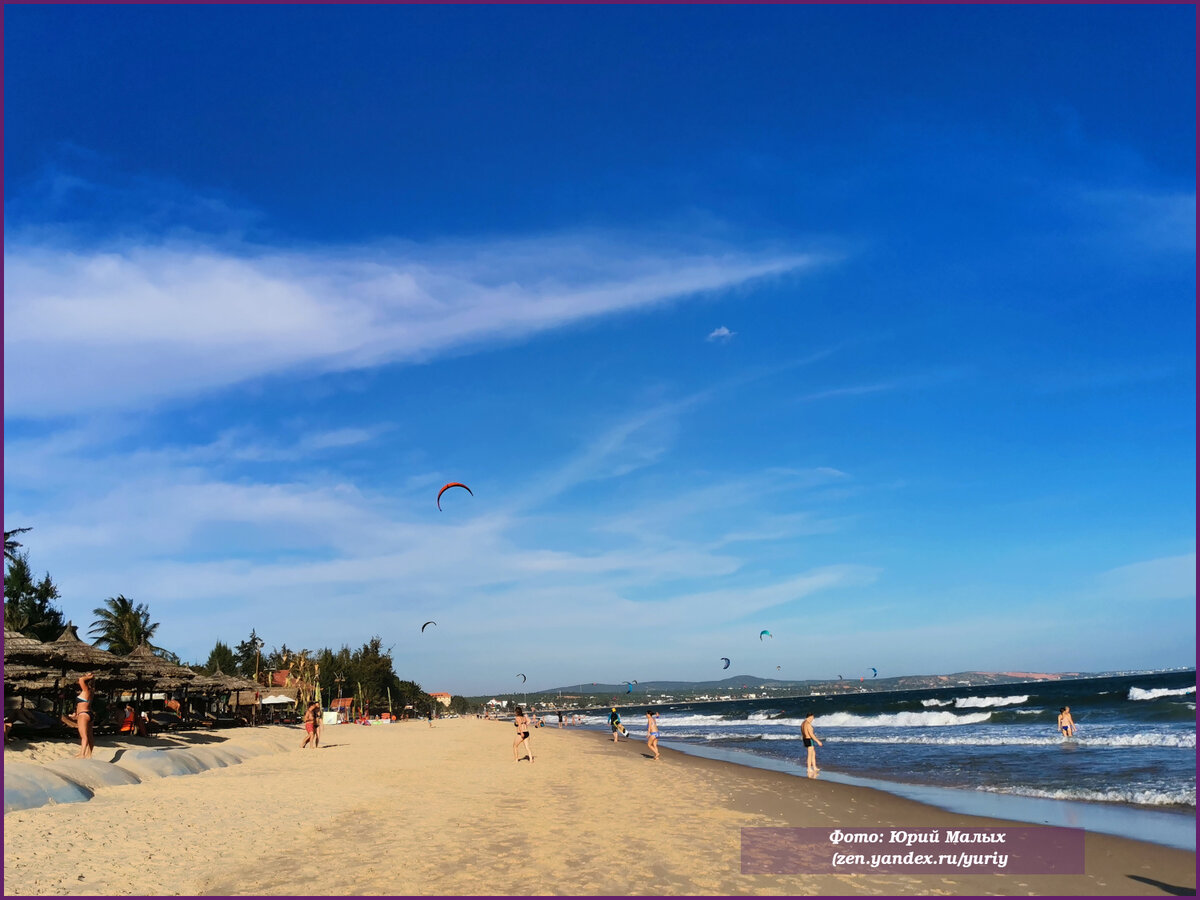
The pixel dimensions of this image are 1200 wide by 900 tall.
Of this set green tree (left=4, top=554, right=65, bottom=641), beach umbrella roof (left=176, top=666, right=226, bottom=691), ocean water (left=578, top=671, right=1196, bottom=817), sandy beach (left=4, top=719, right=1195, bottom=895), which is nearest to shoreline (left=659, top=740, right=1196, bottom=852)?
ocean water (left=578, top=671, right=1196, bottom=817)

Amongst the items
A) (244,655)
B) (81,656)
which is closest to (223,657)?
(244,655)

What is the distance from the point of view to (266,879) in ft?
25.7

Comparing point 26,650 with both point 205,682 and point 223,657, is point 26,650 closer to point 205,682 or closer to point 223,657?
point 205,682

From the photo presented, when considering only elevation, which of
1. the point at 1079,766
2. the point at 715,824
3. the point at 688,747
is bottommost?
the point at 688,747

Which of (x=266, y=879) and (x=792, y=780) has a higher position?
(x=266, y=879)

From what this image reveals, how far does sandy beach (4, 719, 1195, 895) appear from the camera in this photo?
307 inches

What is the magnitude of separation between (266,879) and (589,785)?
9.71 m

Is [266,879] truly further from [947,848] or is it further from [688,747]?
[688,747]

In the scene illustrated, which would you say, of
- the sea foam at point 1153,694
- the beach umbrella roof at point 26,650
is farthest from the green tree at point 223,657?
the sea foam at point 1153,694

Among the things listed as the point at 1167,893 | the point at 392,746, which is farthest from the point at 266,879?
the point at 392,746

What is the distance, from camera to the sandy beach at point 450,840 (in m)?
7.80

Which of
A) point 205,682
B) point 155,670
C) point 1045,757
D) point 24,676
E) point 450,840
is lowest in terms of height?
point 1045,757

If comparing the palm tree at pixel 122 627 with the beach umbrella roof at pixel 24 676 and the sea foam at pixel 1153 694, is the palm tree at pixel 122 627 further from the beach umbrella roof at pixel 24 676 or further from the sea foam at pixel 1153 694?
the sea foam at pixel 1153 694

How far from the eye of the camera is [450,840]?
9828 millimetres
